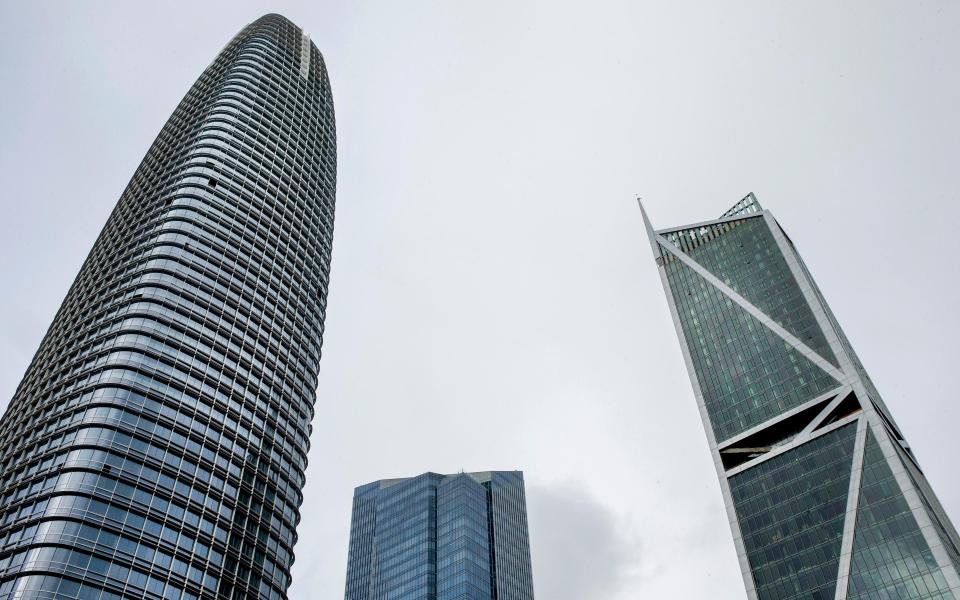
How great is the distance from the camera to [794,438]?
141 m

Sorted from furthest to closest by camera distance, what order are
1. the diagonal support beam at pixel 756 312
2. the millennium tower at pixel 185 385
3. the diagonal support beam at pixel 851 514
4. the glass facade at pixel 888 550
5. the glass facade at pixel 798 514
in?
the diagonal support beam at pixel 756 312
the glass facade at pixel 798 514
the diagonal support beam at pixel 851 514
the glass facade at pixel 888 550
the millennium tower at pixel 185 385

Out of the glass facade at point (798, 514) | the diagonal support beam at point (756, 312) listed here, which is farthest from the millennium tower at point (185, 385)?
the diagonal support beam at point (756, 312)

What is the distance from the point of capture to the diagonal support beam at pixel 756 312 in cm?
14571

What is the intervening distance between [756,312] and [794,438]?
96.7ft

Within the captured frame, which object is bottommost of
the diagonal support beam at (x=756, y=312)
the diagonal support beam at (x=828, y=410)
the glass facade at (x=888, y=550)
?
the glass facade at (x=888, y=550)

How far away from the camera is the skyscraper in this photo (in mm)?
119500

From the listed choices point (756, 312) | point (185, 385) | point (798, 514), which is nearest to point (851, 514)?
point (798, 514)

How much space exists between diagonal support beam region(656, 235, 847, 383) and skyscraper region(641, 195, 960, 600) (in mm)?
274

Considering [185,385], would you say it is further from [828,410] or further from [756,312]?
[756,312]

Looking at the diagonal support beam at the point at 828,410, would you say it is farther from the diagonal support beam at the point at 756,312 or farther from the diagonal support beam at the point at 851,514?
the diagonal support beam at the point at 851,514

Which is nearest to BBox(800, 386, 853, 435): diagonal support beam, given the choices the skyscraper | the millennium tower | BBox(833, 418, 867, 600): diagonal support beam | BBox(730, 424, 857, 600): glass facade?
the skyscraper

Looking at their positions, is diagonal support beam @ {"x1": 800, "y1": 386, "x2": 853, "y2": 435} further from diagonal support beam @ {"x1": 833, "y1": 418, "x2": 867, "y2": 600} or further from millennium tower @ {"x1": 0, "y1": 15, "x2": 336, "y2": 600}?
millennium tower @ {"x1": 0, "y1": 15, "x2": 336, "y2": 600}

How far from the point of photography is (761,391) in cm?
15200

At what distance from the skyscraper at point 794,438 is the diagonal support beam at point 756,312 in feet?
0.90
